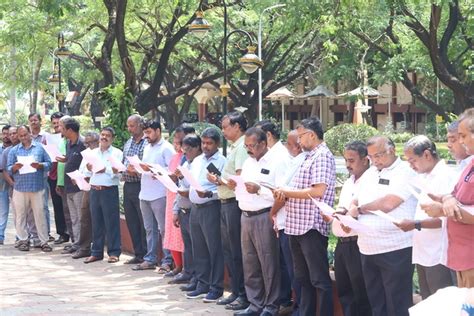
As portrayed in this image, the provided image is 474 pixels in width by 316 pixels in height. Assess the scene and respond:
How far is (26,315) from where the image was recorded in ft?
28.2

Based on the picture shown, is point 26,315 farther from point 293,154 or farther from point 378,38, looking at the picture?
point 378,38

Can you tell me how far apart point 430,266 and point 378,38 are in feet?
66.6

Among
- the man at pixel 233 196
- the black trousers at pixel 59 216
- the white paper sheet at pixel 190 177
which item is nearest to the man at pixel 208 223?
the white paper sheet at pixel 190 177

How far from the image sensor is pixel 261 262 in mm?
8281

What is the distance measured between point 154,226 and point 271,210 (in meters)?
3.54

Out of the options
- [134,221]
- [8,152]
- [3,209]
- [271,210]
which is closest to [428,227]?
[271,210]

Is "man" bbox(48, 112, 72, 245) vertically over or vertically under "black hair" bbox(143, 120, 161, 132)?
under

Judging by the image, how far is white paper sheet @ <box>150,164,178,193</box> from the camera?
32.3 feet

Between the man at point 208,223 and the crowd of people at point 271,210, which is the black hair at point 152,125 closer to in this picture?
the crowd of people at point 271,210

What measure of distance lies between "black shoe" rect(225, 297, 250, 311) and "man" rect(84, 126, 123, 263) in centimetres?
338

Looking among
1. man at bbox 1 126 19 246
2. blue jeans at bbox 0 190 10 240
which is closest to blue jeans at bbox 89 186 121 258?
man at bbox 1 126 19 246

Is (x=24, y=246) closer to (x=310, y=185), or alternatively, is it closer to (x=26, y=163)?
(x=26, y=163)

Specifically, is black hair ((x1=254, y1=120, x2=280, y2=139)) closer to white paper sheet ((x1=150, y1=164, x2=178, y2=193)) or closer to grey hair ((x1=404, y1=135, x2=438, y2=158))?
white paper sheet ((x1=150, y1=164, x2=178, y2=193))

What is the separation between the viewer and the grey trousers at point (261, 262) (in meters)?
Answer: 8.19
